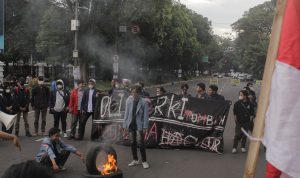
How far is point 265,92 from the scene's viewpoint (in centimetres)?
301

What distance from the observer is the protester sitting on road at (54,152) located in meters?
8.17

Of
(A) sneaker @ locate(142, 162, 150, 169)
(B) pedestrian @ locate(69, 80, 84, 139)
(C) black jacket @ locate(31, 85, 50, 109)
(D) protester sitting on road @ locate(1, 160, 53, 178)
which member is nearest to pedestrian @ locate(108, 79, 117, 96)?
(B) pedestrian @ locate(69, 80, 84, 139)

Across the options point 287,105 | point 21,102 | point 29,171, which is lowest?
point 21,102

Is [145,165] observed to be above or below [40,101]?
below

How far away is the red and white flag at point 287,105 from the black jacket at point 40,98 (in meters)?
10.7

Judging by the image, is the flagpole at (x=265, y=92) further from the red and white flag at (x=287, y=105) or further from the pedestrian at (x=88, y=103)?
the pedestrian at (x=88, y=103)

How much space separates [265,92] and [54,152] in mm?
6023

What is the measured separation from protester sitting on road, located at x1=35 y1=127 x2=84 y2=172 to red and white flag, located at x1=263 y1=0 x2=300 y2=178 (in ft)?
18.7

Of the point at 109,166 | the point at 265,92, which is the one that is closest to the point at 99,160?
the point at 109,166

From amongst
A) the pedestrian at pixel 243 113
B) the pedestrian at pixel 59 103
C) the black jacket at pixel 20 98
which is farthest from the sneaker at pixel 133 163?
the black jacket at pixel 20 98

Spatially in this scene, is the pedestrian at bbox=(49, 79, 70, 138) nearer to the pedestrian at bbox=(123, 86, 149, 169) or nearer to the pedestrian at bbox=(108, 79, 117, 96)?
the pedestrian at bbox=(108, 79, 117, 96)

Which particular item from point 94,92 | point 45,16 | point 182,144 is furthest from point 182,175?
point 45,16

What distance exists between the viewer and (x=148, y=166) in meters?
9.19

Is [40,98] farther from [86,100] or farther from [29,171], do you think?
[29,171]
